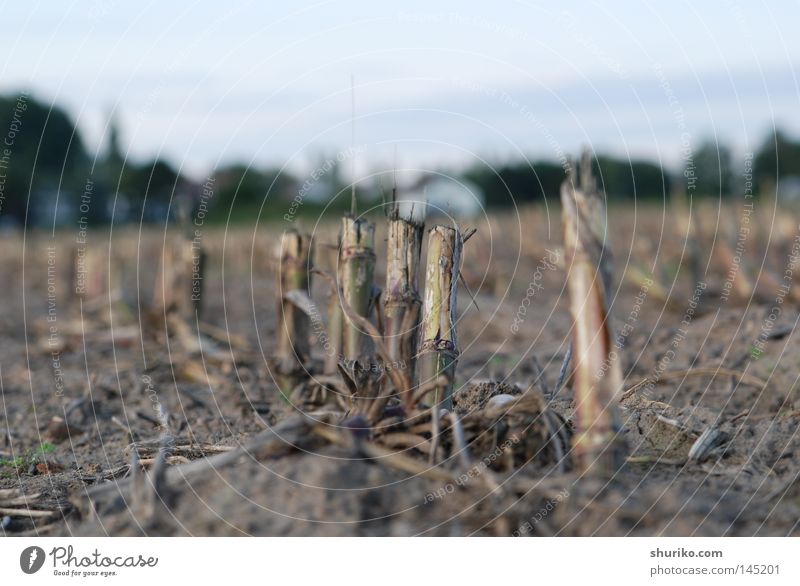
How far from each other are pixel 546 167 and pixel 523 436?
29612 mm

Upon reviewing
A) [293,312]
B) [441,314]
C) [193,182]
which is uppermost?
[193,182]

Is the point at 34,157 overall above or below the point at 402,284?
above

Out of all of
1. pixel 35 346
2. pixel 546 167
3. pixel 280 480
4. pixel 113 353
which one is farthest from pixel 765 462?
pixel 546 167

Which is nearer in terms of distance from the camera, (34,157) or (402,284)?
(402,284)

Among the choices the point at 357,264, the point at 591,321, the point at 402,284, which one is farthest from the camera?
the point at 357,264

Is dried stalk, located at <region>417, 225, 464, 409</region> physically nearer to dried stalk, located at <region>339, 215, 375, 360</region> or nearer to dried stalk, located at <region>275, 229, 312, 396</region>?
dried stalk, located at <region>339, 215, 375, 360</region>

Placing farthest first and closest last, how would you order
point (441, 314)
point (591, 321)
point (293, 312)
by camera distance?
point (293, 312) < point (441, 314) < point (591, 321)

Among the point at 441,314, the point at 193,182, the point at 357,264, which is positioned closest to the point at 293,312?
the point at 357,264

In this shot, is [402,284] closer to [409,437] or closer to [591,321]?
[409,437]

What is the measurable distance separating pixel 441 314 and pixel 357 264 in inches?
30.5

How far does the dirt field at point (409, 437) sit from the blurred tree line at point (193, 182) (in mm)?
18727

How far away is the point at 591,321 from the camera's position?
9.33ft

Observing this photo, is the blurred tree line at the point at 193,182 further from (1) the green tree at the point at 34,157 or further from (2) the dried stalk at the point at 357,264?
(2) the dried stalk at the point at 357,264

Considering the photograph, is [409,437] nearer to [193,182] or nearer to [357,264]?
[357,264]
